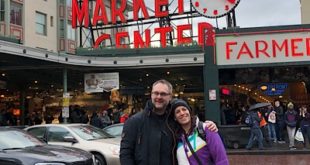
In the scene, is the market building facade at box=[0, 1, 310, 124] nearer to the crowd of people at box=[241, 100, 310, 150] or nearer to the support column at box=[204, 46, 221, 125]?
the support column at box=[204, 46, 221, 125]

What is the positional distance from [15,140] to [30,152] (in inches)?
38.1

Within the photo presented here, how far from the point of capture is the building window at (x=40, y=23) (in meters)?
42.3

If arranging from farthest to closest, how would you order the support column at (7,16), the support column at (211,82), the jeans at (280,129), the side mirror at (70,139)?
the support column at (7,16)
the support column at (211,82)
the jeans at (280,129)
the side mirror at (70,139)

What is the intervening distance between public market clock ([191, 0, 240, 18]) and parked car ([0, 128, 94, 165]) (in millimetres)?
16867

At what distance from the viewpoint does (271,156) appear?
54.7ft

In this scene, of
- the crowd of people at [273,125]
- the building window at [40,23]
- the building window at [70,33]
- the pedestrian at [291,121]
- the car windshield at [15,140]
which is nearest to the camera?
the car windshield at [15,140]

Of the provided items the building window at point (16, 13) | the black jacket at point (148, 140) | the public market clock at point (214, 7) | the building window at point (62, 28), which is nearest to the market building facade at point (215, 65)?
the public market clock at point (214, 7)

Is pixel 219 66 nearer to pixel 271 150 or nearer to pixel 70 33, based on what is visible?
pixel 271 150

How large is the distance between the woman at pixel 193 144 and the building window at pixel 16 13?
37.6 metres

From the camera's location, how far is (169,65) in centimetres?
2275

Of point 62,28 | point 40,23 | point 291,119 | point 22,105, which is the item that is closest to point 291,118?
point 291,119

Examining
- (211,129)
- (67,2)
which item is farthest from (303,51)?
(67,2)

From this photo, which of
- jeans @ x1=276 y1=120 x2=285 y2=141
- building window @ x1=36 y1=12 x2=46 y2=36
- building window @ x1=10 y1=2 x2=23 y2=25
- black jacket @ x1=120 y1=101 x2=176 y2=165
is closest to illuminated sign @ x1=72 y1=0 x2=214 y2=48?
jeans @ x1=276 y1=120 x2=285 y2=141

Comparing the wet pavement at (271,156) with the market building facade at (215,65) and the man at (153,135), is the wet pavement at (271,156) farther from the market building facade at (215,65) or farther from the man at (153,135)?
the man at (153,135)
